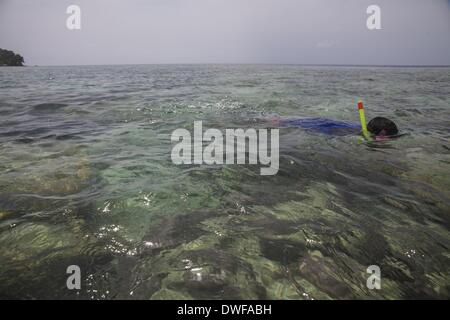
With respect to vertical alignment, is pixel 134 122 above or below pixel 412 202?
above

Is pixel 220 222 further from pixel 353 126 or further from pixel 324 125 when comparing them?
A: pixel 353 126

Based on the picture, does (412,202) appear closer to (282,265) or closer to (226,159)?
(282,265)

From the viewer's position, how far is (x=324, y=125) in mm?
9789

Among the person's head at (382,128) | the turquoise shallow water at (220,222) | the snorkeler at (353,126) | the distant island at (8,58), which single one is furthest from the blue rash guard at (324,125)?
the distant island at (8,58)

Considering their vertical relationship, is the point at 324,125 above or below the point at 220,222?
above

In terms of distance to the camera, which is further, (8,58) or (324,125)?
(8,58)

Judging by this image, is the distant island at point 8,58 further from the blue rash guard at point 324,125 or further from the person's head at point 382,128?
the person's head at point 382,128

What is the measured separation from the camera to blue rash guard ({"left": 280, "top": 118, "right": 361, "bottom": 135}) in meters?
9.25

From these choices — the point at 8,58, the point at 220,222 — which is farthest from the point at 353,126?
the point at 8,58

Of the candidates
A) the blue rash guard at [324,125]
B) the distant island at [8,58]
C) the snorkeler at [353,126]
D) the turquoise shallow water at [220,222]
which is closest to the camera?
the turquoise shallow water at [220,222]

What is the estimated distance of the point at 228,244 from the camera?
3309mm

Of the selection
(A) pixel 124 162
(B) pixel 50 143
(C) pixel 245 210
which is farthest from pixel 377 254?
(B) pixel 50 143

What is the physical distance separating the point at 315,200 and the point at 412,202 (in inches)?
61.3

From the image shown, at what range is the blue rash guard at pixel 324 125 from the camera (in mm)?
9250
